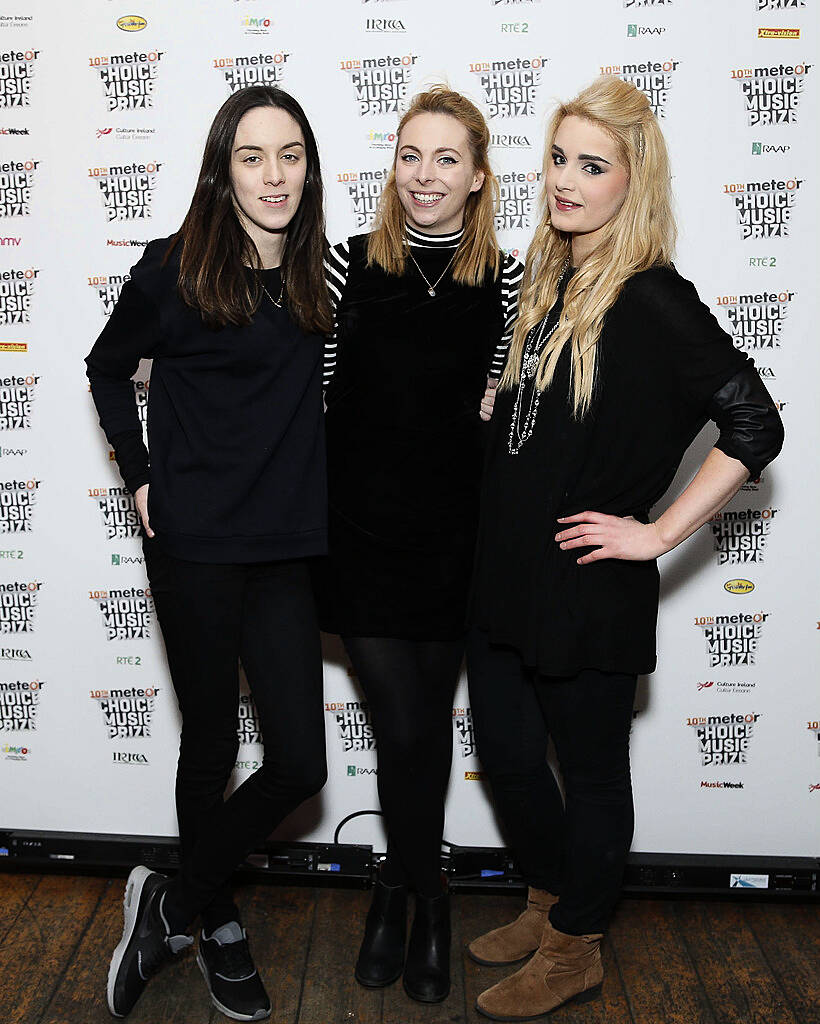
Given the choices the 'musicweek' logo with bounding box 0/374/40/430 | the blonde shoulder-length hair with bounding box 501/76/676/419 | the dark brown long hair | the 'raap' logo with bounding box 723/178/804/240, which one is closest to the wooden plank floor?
the 'musicweek' logo with bounding box 0/374/40/430

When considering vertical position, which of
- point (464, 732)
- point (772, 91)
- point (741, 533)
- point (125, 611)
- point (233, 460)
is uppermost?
point (772, 91)

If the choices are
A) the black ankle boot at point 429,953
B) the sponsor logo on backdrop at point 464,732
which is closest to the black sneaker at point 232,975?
the black ankle boot at point 429,953

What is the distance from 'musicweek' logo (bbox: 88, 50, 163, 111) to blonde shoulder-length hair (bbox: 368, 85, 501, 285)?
62cm

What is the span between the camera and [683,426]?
173cm

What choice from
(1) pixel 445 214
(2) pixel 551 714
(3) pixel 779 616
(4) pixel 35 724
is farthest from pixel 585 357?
(4) pixel 35 724

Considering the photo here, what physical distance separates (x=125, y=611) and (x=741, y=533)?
4.60ft

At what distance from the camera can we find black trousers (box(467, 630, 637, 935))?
6.09 feet

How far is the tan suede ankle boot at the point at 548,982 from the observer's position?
1989 mm

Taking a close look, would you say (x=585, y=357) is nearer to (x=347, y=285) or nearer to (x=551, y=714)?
(x=347, y=285)

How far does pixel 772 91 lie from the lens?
84.3 inches

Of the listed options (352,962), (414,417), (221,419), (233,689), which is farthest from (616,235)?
(352,962)

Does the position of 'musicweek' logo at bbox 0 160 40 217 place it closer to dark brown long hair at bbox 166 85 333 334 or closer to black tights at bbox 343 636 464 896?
dark brown long hair at bbox 166 85 333 334

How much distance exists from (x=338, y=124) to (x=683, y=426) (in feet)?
3.25

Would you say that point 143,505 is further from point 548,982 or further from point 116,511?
point 548,982
